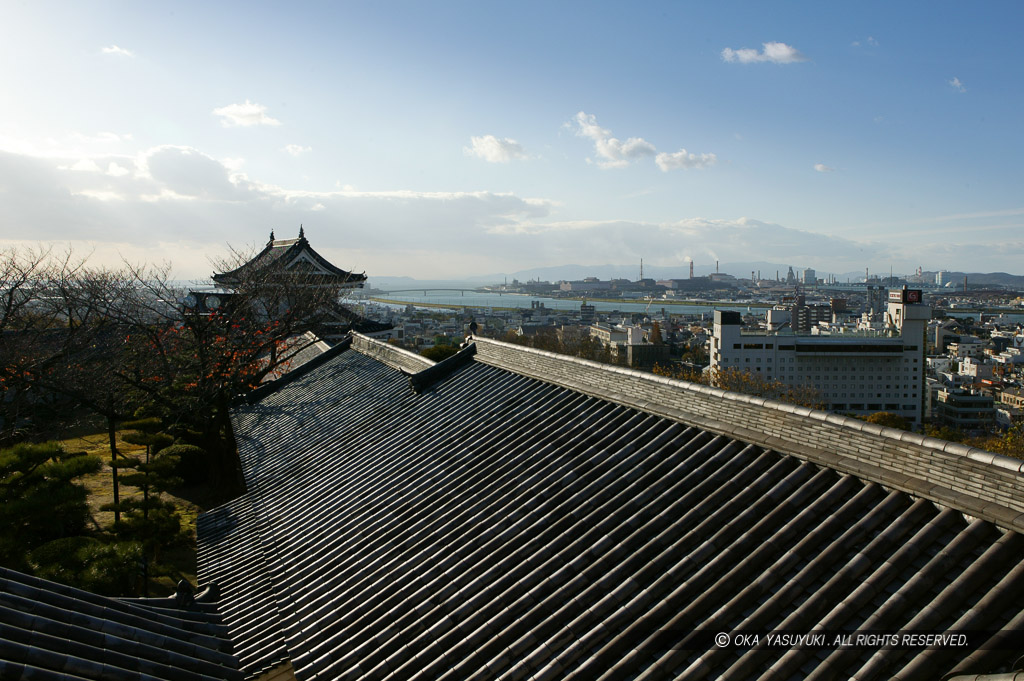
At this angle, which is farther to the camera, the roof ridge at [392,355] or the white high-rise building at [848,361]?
the white high-rise building at [848,361]

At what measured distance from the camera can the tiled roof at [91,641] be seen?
3881 mm

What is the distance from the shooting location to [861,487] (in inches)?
192

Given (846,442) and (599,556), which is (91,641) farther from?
(846,442)

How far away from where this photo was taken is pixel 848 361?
196 feet

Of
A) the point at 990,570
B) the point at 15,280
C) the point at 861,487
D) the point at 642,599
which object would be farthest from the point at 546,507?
the point at 15,280

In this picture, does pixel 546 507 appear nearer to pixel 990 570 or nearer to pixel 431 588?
pixel 431 588

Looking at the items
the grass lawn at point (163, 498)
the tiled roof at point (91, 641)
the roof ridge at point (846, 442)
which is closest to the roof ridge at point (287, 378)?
the grass lawn at point (163, 498)

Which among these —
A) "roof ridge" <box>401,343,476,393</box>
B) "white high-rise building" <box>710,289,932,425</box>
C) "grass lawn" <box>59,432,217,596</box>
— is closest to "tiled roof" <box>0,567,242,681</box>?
"roof ridge" <box>401,343,476,393</box>

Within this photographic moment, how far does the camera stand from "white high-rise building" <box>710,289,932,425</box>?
5884cm

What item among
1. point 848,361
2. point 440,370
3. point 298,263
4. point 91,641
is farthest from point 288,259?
point 848,361

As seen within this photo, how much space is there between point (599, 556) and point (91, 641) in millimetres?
3943

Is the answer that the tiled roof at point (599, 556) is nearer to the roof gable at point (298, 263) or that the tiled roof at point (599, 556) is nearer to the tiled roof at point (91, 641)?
the tiled roof at point (91, 641)

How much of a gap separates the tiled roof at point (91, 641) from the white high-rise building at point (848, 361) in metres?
57.6

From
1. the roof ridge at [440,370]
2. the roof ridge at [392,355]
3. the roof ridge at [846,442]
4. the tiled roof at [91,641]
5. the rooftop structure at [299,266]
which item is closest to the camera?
the tiled roof at [91,641]
